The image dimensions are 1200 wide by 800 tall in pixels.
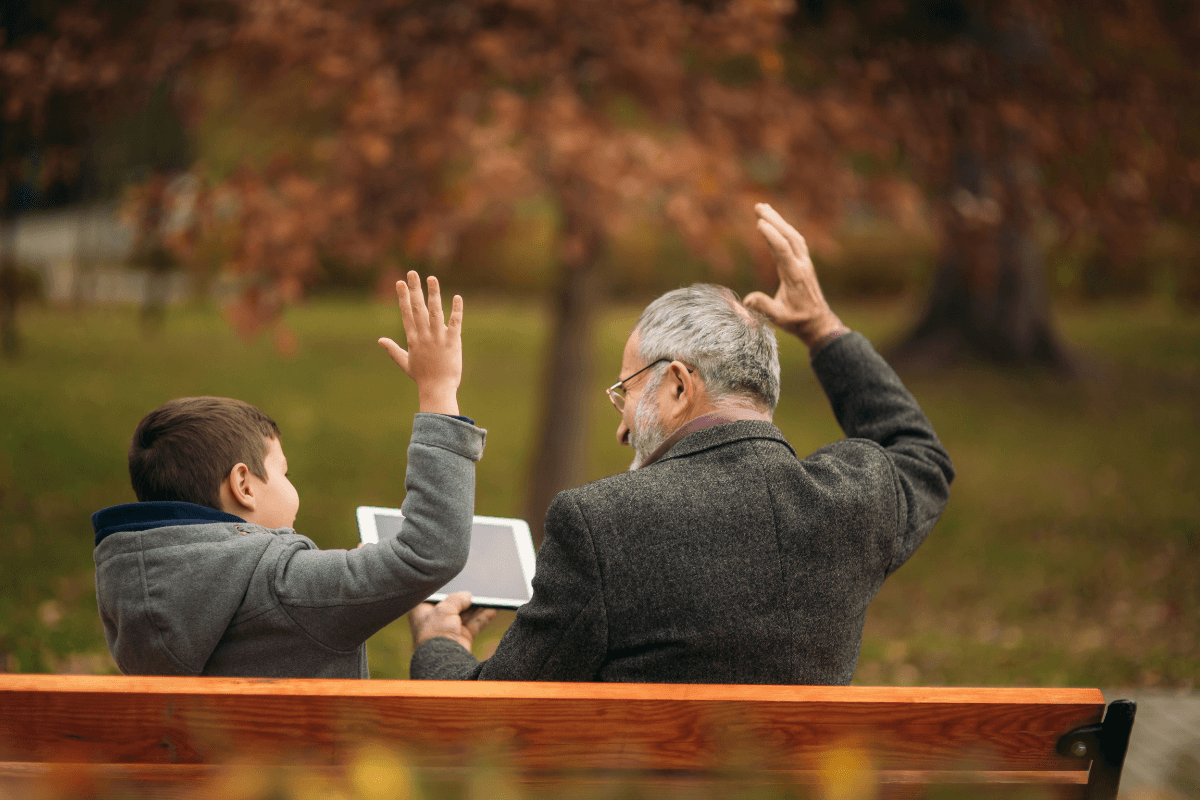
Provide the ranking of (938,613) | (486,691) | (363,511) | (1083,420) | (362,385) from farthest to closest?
(362,385)
(1083,420)
(938,613)
(363,511)
(486,691)

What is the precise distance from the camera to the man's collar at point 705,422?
1952mm

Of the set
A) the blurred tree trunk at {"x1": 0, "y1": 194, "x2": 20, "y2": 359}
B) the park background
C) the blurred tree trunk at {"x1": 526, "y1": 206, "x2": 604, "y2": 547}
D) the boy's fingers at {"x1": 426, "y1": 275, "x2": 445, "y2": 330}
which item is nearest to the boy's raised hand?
the boy's fingers at {"x1": 426, "y1": 275, "x2": 445, "y2": 330}

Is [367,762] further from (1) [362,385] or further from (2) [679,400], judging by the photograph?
(1) [362,385]

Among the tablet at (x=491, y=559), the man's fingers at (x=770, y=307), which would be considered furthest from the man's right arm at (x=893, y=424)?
the tablet at (x=491, y=559)

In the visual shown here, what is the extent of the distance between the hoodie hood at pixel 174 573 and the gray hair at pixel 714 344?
0.81 meters

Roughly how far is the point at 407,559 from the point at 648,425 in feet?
1.92

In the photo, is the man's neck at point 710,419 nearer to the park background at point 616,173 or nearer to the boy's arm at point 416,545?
the boy's arm at point 416,545

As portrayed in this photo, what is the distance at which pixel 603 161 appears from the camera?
486 centimetres

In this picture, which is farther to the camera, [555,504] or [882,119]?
[882,119]

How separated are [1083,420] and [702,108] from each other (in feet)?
29.0

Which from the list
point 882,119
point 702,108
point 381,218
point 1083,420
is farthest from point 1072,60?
point 1083,420

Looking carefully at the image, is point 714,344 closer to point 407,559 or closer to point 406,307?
point 406,307

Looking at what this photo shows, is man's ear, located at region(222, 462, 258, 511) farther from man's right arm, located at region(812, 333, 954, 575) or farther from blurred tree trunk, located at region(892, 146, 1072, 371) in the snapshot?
blurred tree trunk, located at region(892, 146, 1072, 371)


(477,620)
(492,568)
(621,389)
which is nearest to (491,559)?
(492,568)
